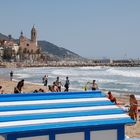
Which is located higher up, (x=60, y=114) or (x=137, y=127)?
(x=60, y=114)

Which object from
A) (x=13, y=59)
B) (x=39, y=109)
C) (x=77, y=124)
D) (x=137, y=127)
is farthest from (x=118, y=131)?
(x=13, y=59)

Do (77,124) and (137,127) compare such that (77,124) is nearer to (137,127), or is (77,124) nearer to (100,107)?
(100,107)

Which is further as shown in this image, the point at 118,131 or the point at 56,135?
the point at 118,131

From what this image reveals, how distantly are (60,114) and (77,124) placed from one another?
287mm

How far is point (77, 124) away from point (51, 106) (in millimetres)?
492

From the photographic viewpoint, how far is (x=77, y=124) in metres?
6.07

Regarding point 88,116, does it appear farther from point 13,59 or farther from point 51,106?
point 13,59

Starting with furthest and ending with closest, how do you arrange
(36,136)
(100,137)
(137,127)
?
(137,127) < (100,137) < (36,136)

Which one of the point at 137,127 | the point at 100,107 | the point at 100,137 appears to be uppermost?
the point at 100,107

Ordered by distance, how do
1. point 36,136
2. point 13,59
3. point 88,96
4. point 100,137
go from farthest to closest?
point 13,59 < point 88,96 < point 100,137 < point 36,136

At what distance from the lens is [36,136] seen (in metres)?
5.88

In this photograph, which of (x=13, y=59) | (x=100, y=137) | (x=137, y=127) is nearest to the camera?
(x=100, y=137)

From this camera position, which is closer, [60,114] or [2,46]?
[60,114]

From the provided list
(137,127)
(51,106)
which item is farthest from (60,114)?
(137,127)
